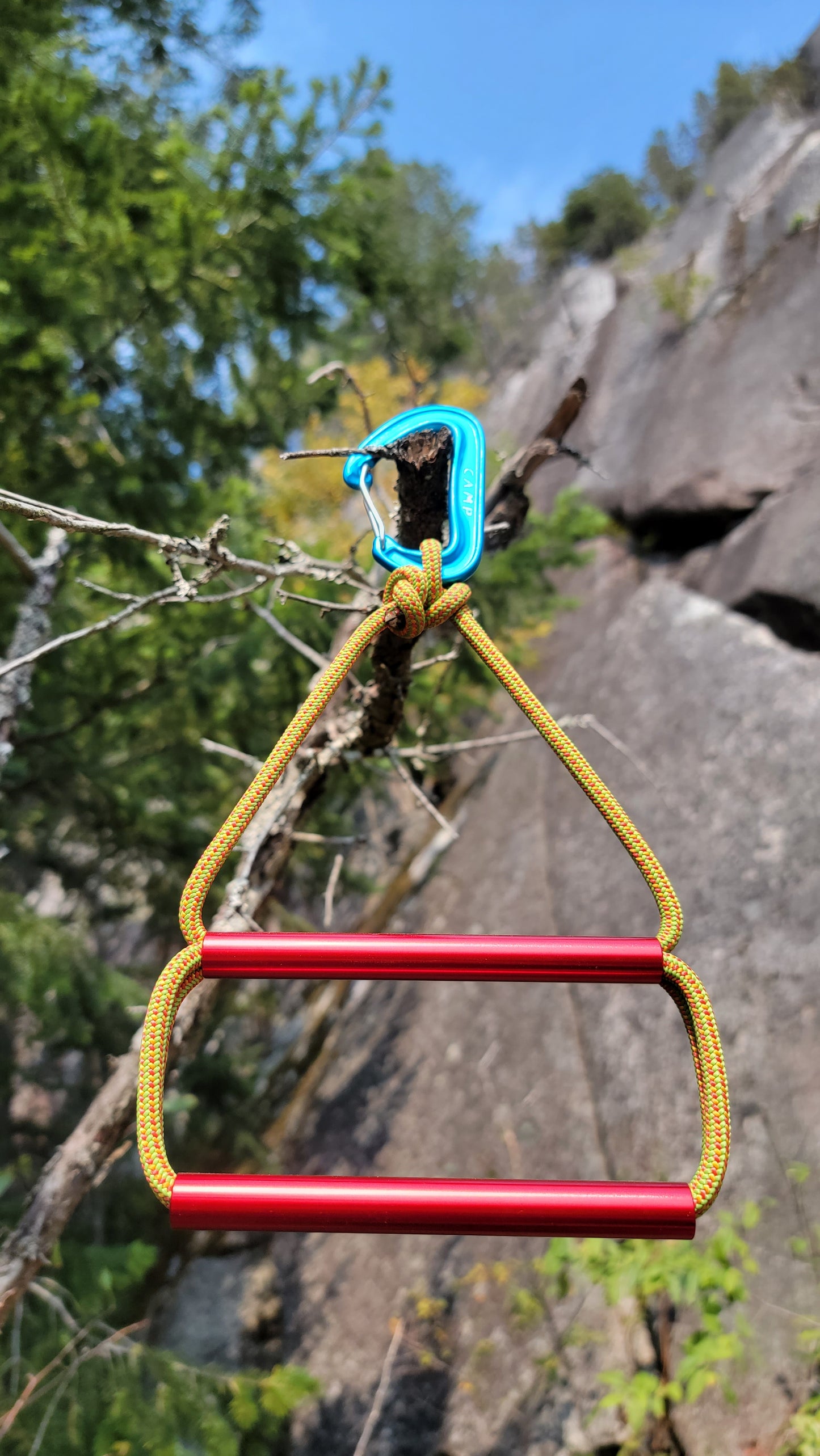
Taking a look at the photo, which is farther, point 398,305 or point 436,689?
point 398,305

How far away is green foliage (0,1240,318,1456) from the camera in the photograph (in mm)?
2223

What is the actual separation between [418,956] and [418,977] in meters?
0.04

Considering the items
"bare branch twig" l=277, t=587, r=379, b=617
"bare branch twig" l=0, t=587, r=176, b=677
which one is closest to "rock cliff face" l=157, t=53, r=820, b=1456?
"bare branch twig" l=277, t=587, r=379, b=617

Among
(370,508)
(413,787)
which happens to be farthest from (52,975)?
(370,508)

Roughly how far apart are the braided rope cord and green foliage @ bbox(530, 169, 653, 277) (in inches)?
950

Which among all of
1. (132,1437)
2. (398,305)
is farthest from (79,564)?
(132,1437)

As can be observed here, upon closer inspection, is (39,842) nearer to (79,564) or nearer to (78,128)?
(79,564)

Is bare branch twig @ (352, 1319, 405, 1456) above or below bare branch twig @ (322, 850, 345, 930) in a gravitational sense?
below

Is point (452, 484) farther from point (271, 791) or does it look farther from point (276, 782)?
point (271, 791)

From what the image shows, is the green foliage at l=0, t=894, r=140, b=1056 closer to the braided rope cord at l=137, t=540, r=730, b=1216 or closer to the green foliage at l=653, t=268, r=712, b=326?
the braided rope cord at l=137, t=540, r=730, b=1216

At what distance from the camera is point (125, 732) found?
4359 millimetres

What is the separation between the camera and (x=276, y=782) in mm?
1100

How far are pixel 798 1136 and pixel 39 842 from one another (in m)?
4.40

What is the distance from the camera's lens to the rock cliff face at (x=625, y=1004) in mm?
3488
